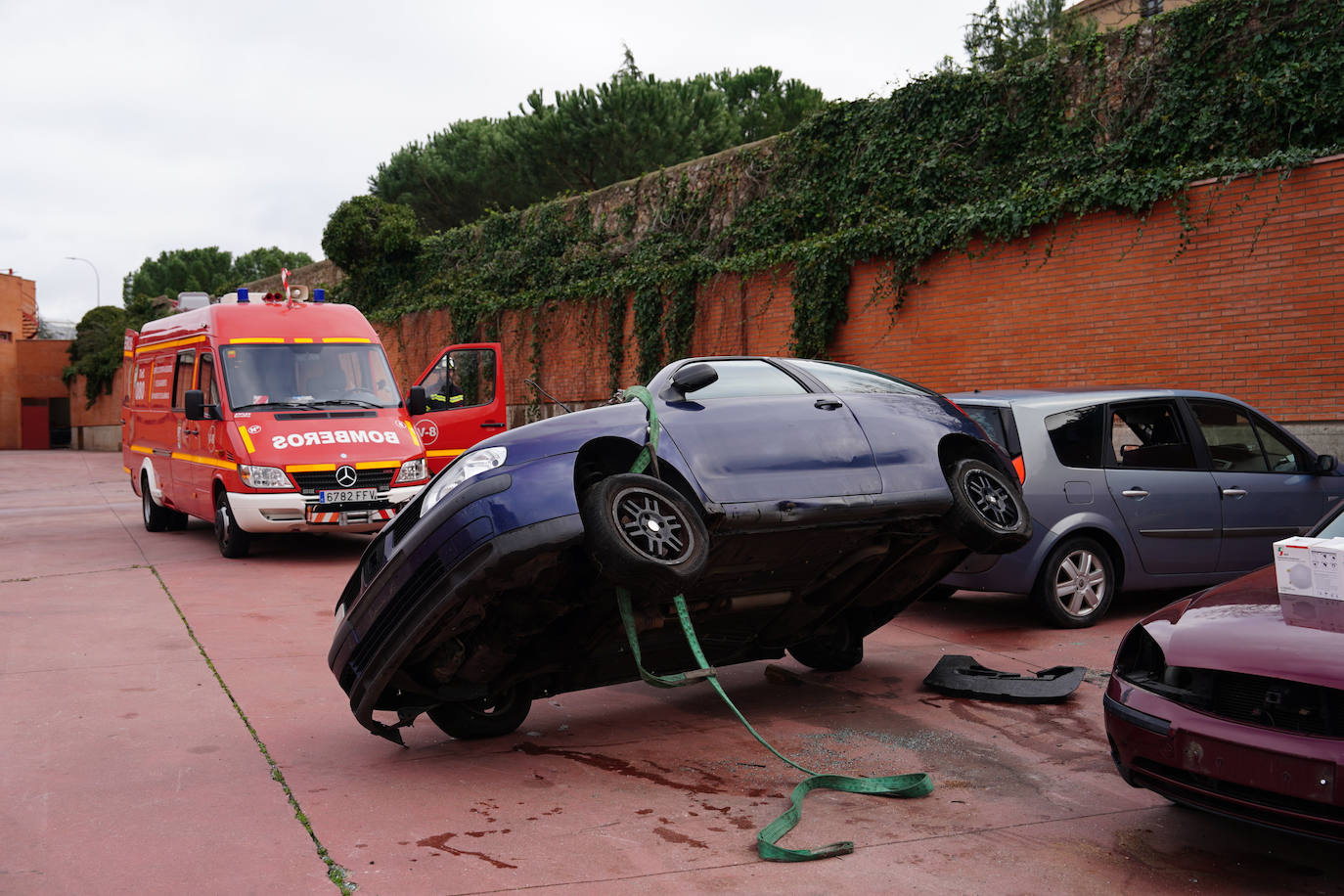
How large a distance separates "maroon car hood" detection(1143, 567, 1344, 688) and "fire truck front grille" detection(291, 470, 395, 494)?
8.49 m

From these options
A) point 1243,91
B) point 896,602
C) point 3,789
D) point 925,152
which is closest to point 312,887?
point 3,789

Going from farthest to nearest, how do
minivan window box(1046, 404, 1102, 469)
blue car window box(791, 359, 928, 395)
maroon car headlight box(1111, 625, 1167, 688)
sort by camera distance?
minivan window box(1046, 404, 1102, 469) < blue car window box(791, 359, 928, 395) < maroon car headlight box(1111, 625, 1167, 688)

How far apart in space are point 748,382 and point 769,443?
515 mm

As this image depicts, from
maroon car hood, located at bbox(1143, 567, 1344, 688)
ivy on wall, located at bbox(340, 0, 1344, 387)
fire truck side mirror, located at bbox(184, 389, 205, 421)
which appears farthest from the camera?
ivy on wall, located at bbox(340, 0, 1344, 387)

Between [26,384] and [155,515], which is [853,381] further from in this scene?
[26,384]

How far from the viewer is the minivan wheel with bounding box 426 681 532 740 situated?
523 centimetres

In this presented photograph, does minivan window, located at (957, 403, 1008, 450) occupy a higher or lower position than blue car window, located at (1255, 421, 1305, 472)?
higher

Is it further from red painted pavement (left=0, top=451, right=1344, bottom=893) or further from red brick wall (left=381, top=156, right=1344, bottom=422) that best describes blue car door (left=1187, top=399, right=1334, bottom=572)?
red brick wall (left=381, top=156, right=1344, bottom=422)

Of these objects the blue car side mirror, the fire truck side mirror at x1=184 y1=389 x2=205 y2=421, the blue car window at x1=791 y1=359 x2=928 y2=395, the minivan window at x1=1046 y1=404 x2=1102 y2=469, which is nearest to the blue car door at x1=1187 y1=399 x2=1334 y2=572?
the minivan window at x1=1046 y1=404 x2=1102 y2=469

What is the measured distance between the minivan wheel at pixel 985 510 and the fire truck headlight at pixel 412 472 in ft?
23.5

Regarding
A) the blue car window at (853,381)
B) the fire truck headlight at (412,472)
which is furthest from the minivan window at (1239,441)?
the fire truck headlight at (412,472)

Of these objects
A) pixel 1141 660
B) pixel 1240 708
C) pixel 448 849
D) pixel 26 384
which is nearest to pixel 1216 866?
pixel 1240 708

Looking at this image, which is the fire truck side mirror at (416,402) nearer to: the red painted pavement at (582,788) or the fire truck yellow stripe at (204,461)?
the fire truck yellow stripe at (204,461)

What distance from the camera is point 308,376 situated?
1221 centimetres
